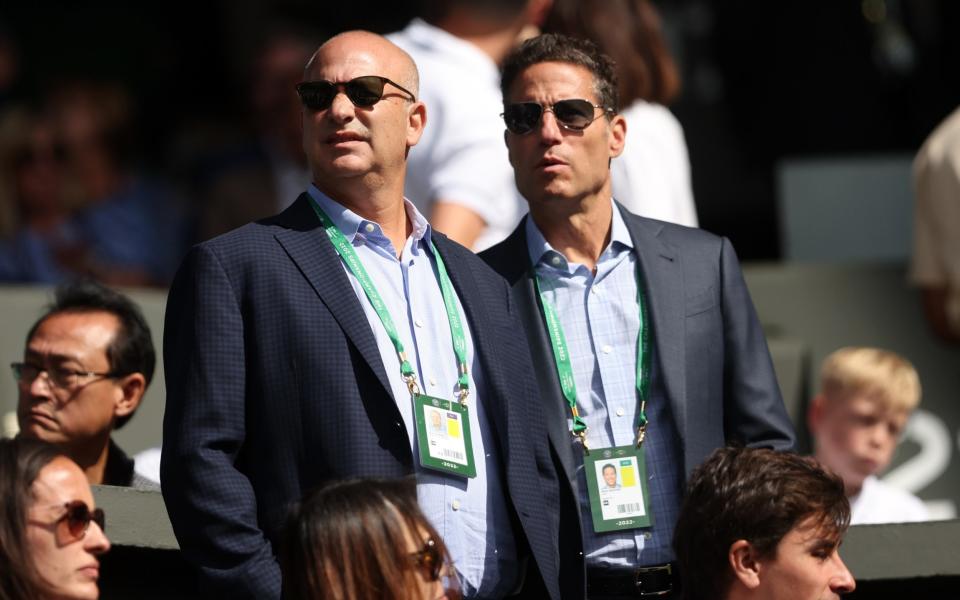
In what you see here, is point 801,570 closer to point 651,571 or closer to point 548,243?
point 651,571

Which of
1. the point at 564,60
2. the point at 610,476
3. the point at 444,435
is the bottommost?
the point at 610,476

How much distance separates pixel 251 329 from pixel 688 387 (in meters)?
1.13

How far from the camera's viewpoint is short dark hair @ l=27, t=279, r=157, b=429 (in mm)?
4906

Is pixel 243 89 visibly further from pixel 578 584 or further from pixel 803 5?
pixel 578 584

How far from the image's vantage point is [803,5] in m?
9.12

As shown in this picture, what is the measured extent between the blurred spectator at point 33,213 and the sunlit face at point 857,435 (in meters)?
3.75

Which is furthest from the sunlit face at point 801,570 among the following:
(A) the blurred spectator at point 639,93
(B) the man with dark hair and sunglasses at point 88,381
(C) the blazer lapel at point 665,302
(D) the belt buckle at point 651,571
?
(B) the man with dark hair and sunglasses at point 88,381

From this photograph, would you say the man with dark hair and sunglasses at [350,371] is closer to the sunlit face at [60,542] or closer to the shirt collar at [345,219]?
the shirt collar at [345,219]

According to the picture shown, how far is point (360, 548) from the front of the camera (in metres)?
3.36

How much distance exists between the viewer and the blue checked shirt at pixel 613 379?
4.21 m

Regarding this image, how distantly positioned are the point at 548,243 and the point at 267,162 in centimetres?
331

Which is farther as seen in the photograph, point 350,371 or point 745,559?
point 745,559

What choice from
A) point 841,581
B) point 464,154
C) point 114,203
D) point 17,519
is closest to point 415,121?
point 464,154

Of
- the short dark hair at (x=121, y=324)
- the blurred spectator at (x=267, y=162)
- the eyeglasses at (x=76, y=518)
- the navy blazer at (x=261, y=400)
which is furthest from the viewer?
the blurred spectator at (x=267, y=162)
